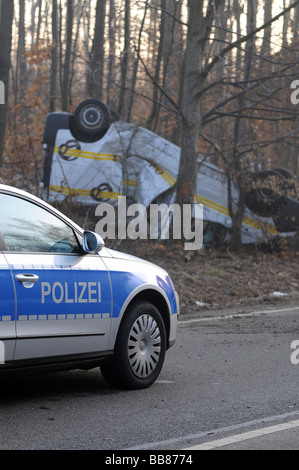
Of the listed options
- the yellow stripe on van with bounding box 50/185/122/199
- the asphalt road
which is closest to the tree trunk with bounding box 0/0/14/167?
the yellow stripe on van with bounding box 50/185/122/199

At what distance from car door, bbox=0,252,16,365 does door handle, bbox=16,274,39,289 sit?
3.5 inches

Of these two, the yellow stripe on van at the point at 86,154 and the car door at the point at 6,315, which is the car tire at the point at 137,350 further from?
the yellow stripe on van at the point at 86,154

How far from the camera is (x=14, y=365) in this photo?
568 centimetres

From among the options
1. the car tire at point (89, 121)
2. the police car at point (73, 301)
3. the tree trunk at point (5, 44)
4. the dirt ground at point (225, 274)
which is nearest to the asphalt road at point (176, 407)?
the police car at point (73, 301)

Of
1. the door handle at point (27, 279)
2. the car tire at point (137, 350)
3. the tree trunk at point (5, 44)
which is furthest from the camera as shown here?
the tree trunk at point (5, 44)

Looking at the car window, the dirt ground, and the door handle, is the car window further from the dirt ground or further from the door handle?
the dirt ground

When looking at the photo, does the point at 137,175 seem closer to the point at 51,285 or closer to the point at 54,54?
the point at 51,285

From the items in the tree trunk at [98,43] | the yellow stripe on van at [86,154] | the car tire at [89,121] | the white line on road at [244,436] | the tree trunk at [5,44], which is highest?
the tree trunk at [98,43]

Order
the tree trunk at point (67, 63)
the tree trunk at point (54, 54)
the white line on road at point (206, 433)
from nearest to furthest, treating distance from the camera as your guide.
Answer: the white line on road at point (206, 433)
the tree trunk at point (67, 63)
the tree trunk at point (54, 54)

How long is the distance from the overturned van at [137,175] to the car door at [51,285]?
445 inches

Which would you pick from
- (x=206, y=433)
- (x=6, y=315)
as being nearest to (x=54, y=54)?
(x=6, y=315)

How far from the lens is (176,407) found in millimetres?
6184

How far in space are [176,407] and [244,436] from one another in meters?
1.07

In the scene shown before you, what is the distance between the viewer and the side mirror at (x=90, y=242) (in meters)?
6.37
